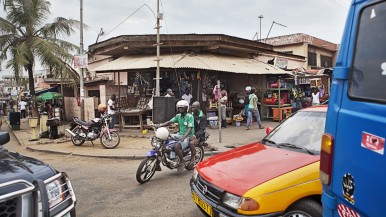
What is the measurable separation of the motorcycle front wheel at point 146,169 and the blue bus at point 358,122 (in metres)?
4.16

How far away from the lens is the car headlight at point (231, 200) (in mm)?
3035

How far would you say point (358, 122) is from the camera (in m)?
1.84

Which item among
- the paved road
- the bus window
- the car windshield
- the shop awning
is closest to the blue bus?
the bus window

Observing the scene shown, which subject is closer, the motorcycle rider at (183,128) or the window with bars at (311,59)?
the motorcycle rider at (183,128)

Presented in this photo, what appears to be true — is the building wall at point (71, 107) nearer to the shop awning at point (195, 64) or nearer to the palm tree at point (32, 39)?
the palm tree at point (32, 39)

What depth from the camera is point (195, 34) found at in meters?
13.9

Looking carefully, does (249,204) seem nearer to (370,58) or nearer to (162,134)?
(370,58)

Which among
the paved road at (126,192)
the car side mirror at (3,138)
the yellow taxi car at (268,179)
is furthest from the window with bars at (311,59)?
the car side mirror at (3,138)

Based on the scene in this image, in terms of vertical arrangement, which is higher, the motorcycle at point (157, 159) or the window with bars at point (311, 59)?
the window with bars at point (311, 59)

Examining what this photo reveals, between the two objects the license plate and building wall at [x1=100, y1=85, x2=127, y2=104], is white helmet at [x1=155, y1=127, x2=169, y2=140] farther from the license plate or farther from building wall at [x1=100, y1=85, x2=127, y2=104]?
building wall at [x1=100, y1=85, x2=127, y2=104]

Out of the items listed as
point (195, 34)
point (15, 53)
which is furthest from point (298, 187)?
point (15, 53)

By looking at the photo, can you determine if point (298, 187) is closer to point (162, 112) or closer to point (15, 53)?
point (162, 112)

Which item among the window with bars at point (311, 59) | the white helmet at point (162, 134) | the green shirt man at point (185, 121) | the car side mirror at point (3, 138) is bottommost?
the white helmet at point (162, 134)

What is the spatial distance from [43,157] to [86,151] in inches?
49.4
